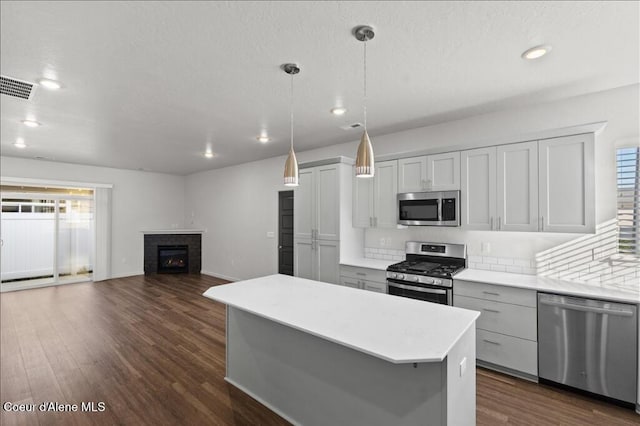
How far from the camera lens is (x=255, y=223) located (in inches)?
256

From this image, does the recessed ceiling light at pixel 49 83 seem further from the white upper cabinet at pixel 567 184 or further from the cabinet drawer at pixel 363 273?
the white upper cabinet at pixel 567 184

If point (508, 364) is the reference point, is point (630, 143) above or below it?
above

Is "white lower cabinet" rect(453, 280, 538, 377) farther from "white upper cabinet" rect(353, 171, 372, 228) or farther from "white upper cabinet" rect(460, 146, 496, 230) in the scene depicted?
"white upper cabinet" rect(353, 171, 372, 228)

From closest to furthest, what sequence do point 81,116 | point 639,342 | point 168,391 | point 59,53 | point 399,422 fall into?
1. point 399,422
2. point 59,53
3. point 639,342
4. point 168,391
5. point 81,116

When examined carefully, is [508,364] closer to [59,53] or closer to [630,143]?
[630,143]

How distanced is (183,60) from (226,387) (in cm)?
282

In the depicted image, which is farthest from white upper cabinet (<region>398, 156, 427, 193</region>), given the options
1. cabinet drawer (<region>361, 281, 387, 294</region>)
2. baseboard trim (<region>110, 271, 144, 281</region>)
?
baseboard trim (<region>110, 271, 144, 281</region>)

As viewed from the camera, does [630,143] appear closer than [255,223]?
Yes

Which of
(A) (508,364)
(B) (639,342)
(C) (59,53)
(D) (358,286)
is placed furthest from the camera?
(D) (358,286)

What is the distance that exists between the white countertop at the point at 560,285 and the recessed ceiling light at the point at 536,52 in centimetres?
196

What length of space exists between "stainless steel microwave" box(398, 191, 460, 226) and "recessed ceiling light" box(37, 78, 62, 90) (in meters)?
3.72

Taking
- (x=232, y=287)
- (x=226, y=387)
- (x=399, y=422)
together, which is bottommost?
(x=226, y=387)

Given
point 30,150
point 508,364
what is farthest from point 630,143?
point 30,150

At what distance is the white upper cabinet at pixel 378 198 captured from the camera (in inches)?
157
